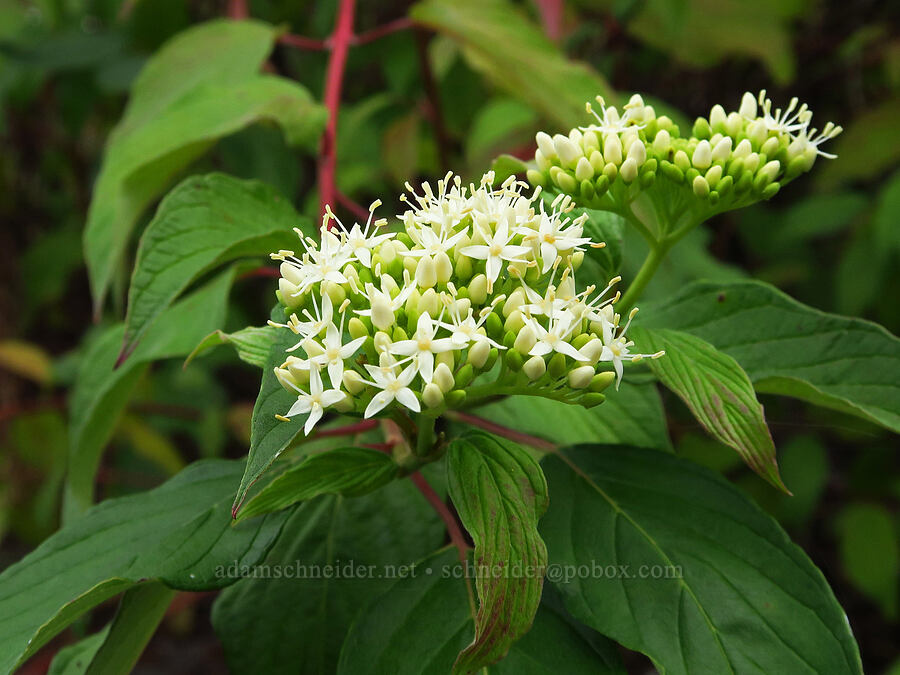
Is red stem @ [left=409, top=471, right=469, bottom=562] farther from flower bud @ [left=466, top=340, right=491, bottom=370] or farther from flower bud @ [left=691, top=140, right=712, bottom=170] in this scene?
flower bud @ [left=691, top=140, right=712, bottom=170]

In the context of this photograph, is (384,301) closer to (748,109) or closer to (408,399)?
(408,399)

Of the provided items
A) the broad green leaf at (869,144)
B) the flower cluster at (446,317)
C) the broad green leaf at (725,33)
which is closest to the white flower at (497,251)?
the flower cluster at (446,317)

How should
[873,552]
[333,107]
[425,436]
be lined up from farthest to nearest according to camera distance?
1. [873,552]
2. [333,107]
3. [425,436]

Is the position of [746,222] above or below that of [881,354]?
below

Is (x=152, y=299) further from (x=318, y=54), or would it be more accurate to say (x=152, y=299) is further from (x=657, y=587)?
(x=318, y=54)

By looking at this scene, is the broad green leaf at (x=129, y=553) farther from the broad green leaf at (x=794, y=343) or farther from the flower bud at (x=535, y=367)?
the broad green leaf at (x=794, y=343)

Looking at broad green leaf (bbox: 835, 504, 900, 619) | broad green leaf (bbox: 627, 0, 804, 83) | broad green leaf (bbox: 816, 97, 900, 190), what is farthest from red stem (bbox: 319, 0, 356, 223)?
broad green leaf (bbox: 835, 504, 900, 619)

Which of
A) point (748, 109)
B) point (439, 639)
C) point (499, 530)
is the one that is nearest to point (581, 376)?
point (499, 530)

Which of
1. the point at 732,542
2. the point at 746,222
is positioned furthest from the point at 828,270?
the point at 732,542
